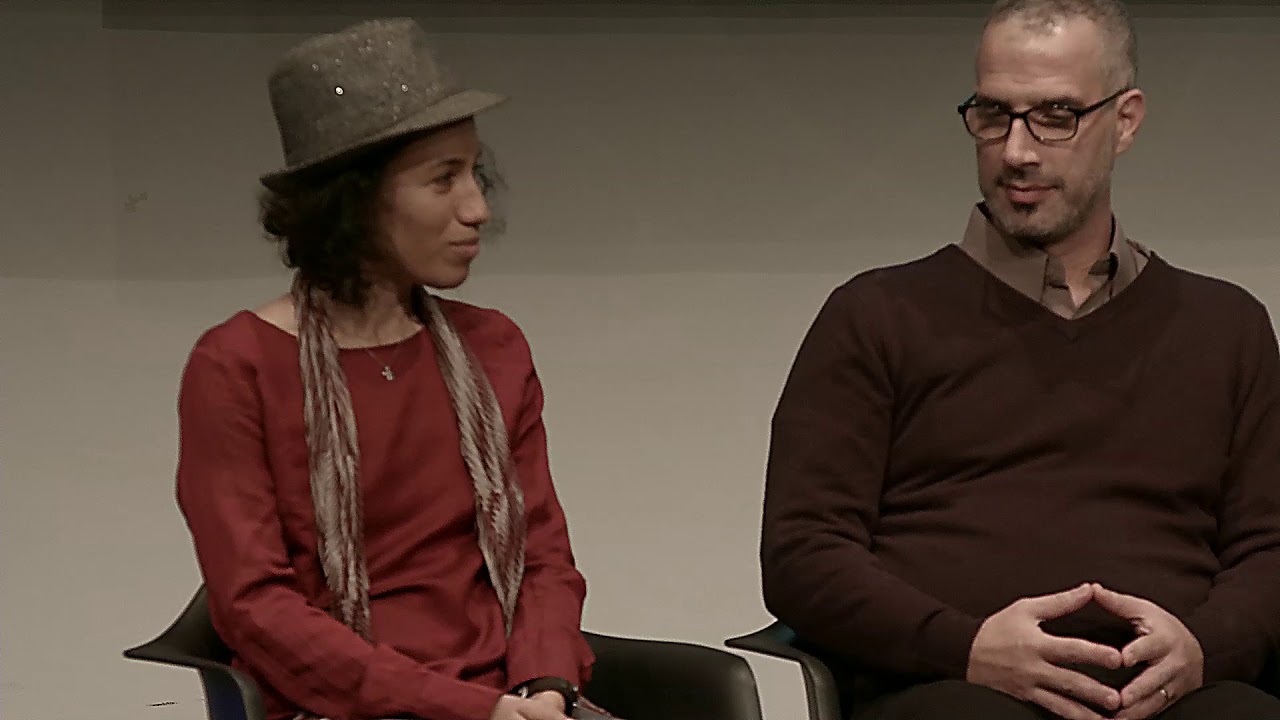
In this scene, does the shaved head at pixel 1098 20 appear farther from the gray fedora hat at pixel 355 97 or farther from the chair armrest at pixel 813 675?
the chair armrest at pixel 813 675

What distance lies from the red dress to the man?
326 millimetres

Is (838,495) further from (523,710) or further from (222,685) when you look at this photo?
(222,685)

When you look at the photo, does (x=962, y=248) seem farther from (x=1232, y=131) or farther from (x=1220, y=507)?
(x=1232, y=131)

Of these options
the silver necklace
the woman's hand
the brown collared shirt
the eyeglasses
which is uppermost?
the eyeglasses

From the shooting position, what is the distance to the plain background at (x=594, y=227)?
3285mm

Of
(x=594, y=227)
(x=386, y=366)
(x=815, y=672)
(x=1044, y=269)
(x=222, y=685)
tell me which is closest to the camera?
(x=222, y=685)

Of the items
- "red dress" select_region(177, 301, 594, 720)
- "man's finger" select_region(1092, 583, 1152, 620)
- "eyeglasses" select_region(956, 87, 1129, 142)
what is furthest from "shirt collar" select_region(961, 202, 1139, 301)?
"red dress" select_region(177, 301, 594, 720)

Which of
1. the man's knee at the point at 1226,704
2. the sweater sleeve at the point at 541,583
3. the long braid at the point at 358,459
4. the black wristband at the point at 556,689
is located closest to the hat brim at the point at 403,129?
the long braid at the point at 358,459

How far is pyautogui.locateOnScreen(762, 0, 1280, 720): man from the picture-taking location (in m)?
2.32

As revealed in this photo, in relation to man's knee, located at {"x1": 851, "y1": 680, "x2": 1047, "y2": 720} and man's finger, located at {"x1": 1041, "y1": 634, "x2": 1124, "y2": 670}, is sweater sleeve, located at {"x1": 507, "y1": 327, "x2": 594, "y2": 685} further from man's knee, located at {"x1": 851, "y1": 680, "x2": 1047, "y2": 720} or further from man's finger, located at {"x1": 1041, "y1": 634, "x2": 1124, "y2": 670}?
man's finger, located at {"x1": 1041, "y1": 634, "x2": 1124, "y2": 670}

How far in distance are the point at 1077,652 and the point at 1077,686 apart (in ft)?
0.13

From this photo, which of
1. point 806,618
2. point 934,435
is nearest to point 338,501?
point 806,618

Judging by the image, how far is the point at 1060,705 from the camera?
2148mm

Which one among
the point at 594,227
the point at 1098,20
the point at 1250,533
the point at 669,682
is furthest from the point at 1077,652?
the point at 594,227
